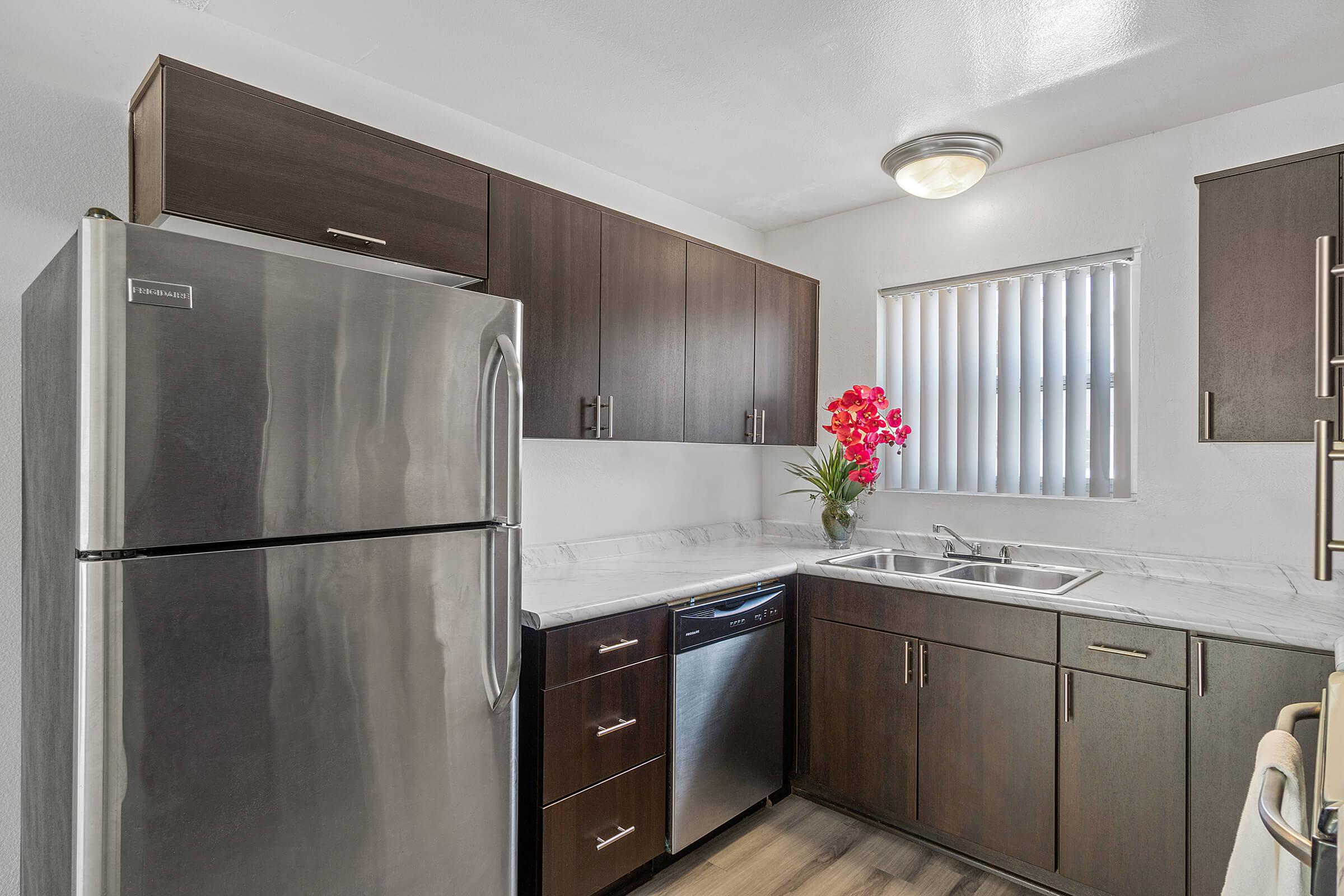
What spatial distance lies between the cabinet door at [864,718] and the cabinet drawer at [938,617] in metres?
0.05

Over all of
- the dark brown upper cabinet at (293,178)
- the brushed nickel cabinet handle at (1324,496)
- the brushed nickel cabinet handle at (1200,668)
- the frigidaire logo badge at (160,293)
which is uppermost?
the dark brown upper cabinet at (293,178)

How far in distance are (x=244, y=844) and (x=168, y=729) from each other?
0.81 feet

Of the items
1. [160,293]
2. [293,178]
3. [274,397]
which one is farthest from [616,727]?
[293,178]

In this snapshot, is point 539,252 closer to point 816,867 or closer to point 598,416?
point 598,416

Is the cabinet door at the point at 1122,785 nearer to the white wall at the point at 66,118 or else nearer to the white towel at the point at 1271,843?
the white towel at the point at 1271,843

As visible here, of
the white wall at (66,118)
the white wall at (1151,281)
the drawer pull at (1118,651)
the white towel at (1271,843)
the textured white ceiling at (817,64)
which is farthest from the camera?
the white wall at (1151,281)

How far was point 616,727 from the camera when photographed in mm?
2041

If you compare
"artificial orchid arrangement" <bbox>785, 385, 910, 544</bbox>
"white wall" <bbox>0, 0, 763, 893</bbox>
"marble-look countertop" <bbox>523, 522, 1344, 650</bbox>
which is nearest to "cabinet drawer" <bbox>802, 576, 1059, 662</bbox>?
"marble-look countertop" <bbox>523, 522, 1344, 650</bbox>

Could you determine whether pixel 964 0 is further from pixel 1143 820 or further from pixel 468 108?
pixel 1143 820

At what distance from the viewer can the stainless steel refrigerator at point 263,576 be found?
1.10 m

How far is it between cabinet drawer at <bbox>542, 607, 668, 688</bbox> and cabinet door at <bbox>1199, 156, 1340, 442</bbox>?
1806mm

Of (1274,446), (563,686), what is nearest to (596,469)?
(563,686)

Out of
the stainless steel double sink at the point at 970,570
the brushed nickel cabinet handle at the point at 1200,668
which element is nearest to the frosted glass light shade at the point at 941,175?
the stainless steel double sink at the point at 970,570

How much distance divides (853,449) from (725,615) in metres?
1.03
